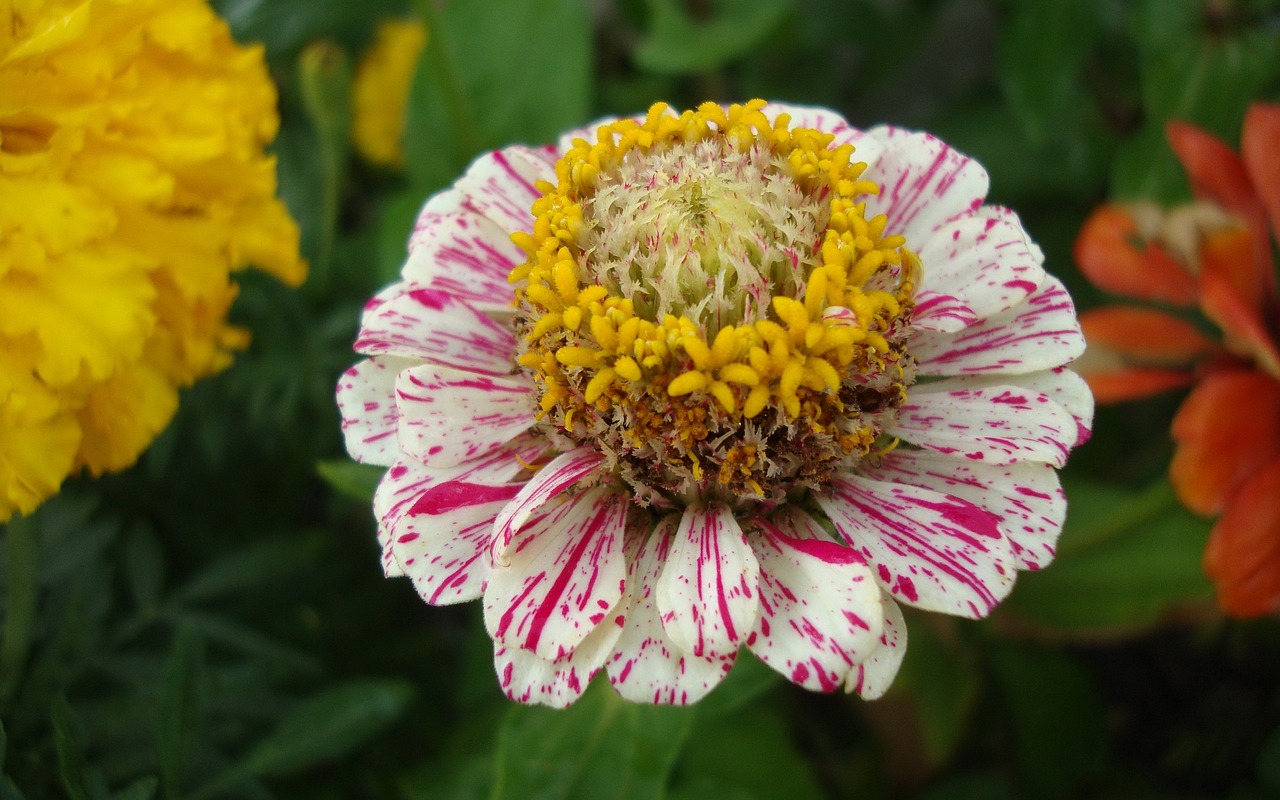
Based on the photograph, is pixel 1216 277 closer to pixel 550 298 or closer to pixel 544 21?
pixel 550 298

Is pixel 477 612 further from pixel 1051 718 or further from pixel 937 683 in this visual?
pixel 1051 718

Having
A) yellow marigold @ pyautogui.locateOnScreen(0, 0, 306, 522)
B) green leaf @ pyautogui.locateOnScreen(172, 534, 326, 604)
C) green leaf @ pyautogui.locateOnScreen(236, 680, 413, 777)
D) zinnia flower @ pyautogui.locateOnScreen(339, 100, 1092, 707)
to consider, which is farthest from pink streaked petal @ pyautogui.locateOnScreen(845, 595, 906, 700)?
green leaf @ pyautogui.locateOnScreen(172, 534, 326, 604)

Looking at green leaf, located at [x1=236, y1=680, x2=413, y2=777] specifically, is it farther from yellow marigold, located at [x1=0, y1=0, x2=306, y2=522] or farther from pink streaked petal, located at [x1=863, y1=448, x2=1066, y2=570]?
pink streaked petal, located at [x1=863, y1=448, x2=1066, y2=570]

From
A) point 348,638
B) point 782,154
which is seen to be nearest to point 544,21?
point 782,154

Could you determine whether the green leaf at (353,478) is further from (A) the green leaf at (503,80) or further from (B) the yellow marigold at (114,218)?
(A) the green leaf at (503,80)

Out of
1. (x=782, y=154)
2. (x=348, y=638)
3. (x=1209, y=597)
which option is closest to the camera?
(x=782, y=154)

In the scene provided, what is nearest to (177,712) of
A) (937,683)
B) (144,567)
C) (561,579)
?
(144,567)

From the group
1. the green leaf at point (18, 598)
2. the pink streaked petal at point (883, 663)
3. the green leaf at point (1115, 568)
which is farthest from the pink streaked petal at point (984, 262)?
the green leaf at point (18, 598)
